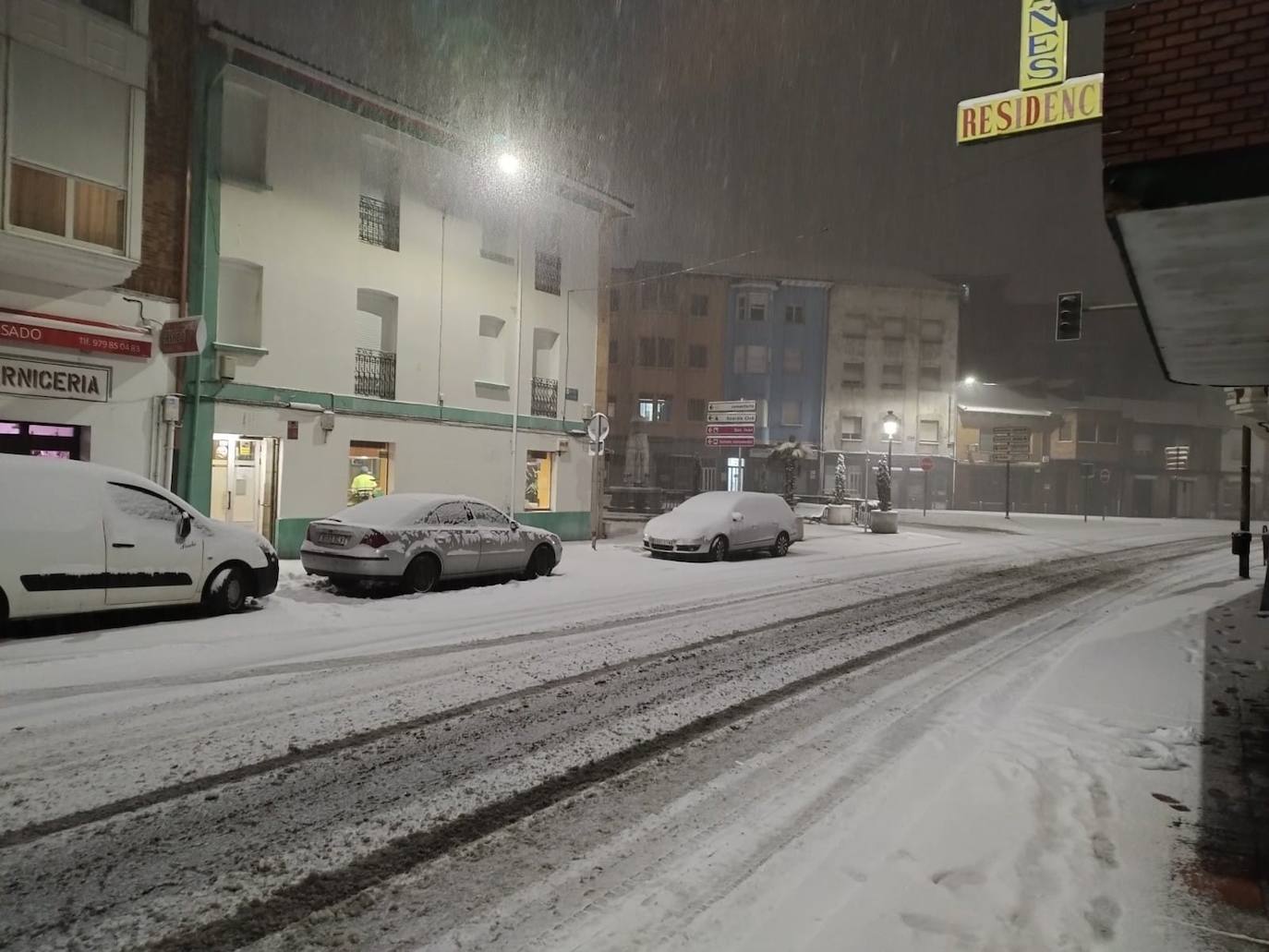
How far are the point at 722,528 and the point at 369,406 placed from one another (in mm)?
8309

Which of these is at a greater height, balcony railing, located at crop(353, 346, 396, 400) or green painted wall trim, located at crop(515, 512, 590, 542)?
balcony railing, located at crop(353, 346, 396, 400)

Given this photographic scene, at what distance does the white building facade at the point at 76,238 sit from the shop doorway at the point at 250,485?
1.65 metres

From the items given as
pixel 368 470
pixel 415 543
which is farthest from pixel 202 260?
pixel 415 543

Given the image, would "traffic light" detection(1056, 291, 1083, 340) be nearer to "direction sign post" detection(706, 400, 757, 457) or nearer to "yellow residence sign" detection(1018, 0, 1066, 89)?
"yellow residence sign" detection(1018, 0, 1066, 89)

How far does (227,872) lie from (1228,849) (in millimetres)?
4806

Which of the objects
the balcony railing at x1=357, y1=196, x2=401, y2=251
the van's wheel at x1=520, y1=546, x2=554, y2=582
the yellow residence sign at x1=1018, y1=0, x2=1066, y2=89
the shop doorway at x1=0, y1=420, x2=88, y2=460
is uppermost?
the yellow residence sign at x1=1018, y1=0, x2=1066, y2=89

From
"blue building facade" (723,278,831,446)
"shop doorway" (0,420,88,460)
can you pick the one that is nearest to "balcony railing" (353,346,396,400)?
"shop doorway" (0,420,88,460)

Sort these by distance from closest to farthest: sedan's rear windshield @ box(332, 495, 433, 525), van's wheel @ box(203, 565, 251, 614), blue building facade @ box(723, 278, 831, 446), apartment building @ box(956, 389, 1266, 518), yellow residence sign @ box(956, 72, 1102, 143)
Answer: van's wheel @ box(203, 565, 251, 614)
sedan's rear windshield @ box(332, 495, 433, 525)
yellow residence sign @ box(956, 72, 1102, 143)
blue building facade @ box(723, 278, 831, 446)
apartment building @ box(956, 389, 1266, 518)

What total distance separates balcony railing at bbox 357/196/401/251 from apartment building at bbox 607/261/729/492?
3136cm

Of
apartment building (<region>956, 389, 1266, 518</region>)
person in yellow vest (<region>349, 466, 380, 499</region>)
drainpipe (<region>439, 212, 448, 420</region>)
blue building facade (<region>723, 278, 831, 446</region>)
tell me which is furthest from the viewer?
apartment building (<region>956, 389, 1266, 518</region>)

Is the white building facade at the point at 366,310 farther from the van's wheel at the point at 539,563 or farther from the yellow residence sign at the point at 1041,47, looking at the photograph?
the yellow residence sign at the point at 1041,47

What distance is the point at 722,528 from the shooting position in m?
17.8

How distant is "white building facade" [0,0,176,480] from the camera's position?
11.5m

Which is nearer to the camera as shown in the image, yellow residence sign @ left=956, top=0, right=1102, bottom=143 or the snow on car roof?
the snow on car roof
